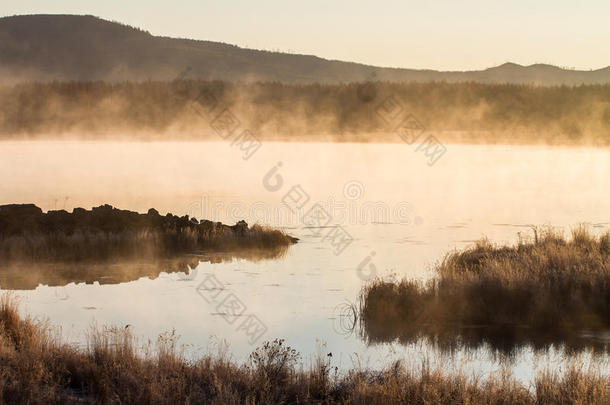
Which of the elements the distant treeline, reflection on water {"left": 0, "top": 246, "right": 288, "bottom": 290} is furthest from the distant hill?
reflection on water {"left": 0, "top": 246, "right": 288, "bottom": 290}

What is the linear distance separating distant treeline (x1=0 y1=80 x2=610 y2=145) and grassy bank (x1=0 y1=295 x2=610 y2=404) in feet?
241

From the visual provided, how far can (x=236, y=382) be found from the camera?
10.7 metres

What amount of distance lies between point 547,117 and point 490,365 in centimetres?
8138

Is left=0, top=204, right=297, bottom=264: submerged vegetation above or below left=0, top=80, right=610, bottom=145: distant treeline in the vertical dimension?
below

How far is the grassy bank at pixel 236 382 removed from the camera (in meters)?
10.1

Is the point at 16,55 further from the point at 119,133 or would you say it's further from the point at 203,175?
the point at 203,175

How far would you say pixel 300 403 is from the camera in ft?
34.3

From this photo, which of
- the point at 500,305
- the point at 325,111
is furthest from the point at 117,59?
the point at 500,305

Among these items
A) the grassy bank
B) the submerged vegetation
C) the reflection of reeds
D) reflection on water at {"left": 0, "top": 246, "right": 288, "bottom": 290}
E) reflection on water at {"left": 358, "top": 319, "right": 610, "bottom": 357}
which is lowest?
the grassy bank

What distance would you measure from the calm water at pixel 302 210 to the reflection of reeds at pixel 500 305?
788 mm

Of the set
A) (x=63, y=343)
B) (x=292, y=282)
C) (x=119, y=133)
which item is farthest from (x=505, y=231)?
(x=119, y=133)

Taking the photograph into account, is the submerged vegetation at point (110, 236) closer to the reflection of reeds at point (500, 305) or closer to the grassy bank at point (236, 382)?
the reflection of reeds at point (500, 305)

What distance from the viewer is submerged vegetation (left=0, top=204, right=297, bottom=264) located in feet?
75.8

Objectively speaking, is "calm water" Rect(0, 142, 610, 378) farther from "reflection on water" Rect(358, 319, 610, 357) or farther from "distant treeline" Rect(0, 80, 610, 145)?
"distant treeline" Rect(0, 80, 610, 145)
